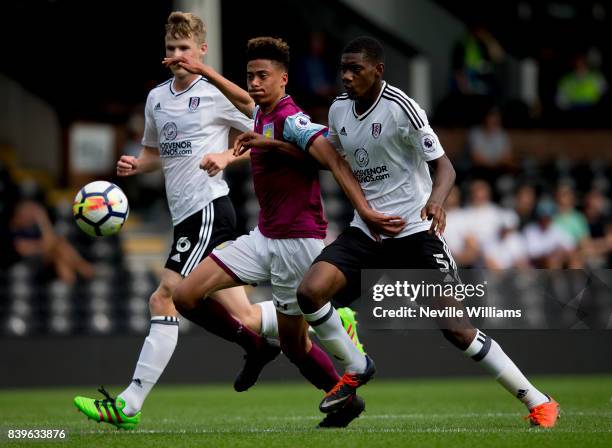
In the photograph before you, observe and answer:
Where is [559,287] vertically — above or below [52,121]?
below

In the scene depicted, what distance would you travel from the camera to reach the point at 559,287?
12.5 metres

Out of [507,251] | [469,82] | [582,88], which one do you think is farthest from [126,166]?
[582,88]

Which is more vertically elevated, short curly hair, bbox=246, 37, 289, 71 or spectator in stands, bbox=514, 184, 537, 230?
short curly hair, bbox=246, 37, 289, 71

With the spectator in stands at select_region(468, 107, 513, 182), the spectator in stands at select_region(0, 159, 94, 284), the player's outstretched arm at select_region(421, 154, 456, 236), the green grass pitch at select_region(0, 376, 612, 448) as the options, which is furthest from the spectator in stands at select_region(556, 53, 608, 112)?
the player's outstretched arm at select_region(421, 154, 456, 236)

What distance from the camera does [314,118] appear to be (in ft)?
53.6

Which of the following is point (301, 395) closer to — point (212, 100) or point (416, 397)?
point (416, 397)

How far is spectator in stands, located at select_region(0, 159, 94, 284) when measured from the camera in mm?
13812

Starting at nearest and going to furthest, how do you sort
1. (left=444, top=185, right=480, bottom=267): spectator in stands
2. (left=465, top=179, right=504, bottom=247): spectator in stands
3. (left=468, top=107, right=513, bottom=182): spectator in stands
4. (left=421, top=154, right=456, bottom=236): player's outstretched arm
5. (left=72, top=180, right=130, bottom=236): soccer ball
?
1. (left=421, top=154, right=456, bottom=236): player's outstretched arm
2. (left=72, top=180, right=130, bottom=236): soccer ball
3. (left=444, top=185, right=480, bottom=267): spectator in stands
4. (left=465, top=179, right=504, bottom=247): spectator in stands
5. (left=468, top=107, right=513, bottom=182): spectator in stands

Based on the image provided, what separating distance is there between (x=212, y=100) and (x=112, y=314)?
6.65 metres

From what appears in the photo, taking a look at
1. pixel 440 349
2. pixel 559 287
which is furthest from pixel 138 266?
pixel 559 287

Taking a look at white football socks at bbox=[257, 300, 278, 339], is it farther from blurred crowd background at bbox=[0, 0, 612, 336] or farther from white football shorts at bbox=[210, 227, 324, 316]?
blurred crowd background at bbox=[0, 0, 612, 336]

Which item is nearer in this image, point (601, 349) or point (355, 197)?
point (355, 197)

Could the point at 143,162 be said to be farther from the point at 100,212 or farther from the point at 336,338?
the point at 336,338

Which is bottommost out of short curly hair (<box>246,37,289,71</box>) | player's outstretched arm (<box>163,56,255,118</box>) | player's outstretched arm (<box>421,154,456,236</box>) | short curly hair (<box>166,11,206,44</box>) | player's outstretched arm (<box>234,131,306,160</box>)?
player's outstretched arm (<box>421,154,456,236</box>)
